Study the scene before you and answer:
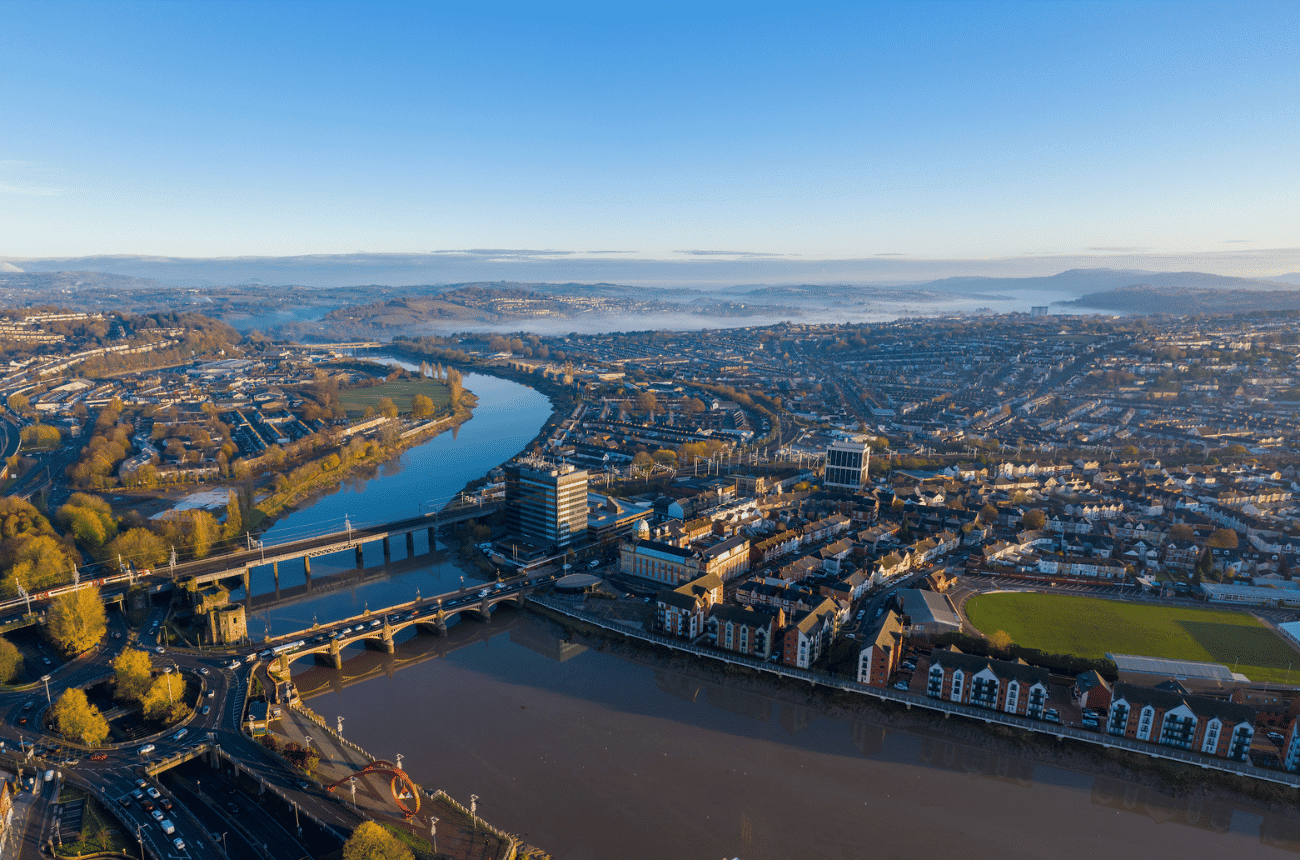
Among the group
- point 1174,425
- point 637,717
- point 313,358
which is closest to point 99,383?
point 313,358

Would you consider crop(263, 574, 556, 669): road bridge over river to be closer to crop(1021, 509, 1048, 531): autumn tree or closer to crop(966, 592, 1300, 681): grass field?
crop(966, 592, 1300, 681): grass field

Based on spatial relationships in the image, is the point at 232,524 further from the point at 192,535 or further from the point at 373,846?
the point at 373,846

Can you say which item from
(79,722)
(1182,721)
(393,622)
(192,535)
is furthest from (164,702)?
(1182,721)

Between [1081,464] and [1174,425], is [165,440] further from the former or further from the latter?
[1174,425]

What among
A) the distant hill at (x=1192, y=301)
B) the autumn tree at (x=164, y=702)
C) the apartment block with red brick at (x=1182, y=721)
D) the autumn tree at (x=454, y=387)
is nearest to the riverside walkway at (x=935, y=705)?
the apartment block with red brick at (x=1182, y=721)

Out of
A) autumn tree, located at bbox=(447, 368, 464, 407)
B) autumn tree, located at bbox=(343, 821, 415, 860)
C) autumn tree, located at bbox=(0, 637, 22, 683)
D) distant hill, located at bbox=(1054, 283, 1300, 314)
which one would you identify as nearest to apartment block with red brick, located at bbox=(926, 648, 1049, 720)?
autumn tree, located at bbox=(343, 821, 415, 860)

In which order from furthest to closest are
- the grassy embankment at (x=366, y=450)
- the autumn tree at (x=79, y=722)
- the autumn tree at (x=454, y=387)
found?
1. the autumn tree at (x=454, y=387)
2. the grassy embankment at (x=366, y=450)
3. the autumn tree at (x=79, y=722)

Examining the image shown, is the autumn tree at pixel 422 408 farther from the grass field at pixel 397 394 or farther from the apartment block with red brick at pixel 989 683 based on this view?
the apartment block with red brick at pixel 989 683
